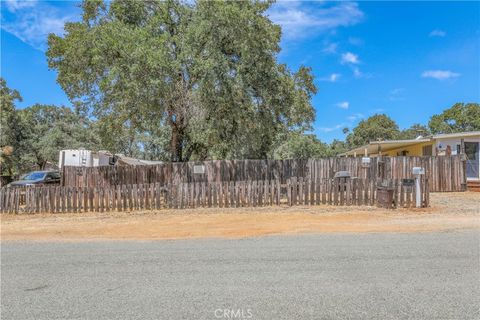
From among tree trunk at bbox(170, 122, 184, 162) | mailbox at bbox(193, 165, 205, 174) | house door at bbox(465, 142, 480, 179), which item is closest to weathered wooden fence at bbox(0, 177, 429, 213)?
mailbox at bbox(193, 165, 205, 174)

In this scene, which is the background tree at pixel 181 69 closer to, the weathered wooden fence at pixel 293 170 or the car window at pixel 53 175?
the weathered wooden fence at pixel 293 170

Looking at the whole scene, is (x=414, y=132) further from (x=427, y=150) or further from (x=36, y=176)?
(x=36, y=176)

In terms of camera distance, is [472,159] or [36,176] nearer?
[472,159]

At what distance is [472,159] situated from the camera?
20281 mm

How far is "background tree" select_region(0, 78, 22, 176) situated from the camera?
120 ft

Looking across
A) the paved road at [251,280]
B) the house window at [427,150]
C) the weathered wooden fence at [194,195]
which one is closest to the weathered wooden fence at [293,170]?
the weathered wooden fence at [194,195]

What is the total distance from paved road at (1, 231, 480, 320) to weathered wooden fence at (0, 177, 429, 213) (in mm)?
5824

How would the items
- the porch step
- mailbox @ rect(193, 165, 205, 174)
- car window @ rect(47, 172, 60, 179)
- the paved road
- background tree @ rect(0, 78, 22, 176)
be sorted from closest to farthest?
the paved road, mailbox @ rect(193, 165, 205, 174), the porch step, car window @ rect(47, 172, 60, 179), background tree @ rect(0, 78, 22, 176)

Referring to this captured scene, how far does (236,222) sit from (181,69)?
7554 mm

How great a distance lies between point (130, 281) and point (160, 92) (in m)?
10.4

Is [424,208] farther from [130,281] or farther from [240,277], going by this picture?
[130,281]

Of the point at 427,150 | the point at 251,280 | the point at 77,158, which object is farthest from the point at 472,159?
the point at 77,158

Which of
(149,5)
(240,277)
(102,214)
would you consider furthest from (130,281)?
(149,5)

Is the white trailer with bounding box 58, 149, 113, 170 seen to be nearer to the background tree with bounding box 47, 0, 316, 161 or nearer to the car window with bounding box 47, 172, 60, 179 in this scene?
the car window with bounding box 47, 172, 60, 179
